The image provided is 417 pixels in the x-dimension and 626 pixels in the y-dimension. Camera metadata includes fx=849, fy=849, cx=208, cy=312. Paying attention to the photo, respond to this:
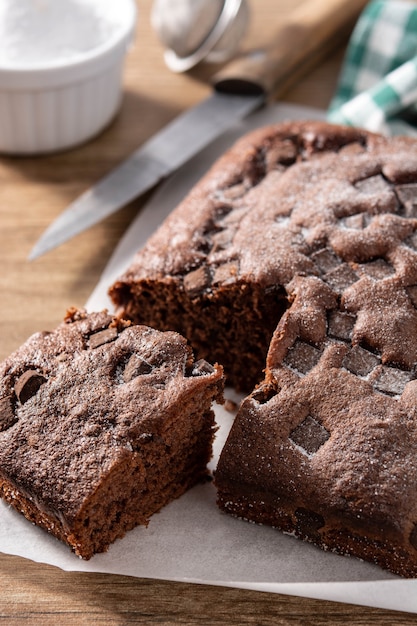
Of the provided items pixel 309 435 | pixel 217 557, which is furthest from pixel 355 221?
pixel 217 557

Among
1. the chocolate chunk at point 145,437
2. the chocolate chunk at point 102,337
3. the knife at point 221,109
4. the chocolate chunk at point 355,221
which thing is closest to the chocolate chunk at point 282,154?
the chocolate chunk at point 355,221

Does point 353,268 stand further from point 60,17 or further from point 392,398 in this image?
point 60,17

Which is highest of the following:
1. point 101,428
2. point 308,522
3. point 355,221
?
point 355,221

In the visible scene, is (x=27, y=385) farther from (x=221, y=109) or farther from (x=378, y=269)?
(x=221, y=109)

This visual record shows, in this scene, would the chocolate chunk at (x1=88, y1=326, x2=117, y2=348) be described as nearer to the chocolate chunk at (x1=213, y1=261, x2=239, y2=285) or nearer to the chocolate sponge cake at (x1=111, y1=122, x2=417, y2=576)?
the chocolate sponge cake at (x1=111, y1=122, x2=417, y2=576)

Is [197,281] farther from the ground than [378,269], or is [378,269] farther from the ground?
[378,269]

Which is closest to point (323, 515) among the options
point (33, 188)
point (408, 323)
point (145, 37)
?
point (408, 323)
